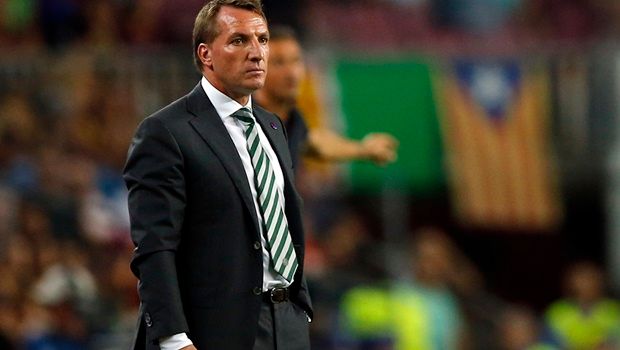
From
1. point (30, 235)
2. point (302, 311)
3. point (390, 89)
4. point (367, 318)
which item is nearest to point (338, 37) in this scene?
point (390, 89)

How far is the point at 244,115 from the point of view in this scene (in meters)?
4.35

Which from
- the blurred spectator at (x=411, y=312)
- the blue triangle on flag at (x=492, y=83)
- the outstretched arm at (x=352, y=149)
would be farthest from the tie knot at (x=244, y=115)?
the blue triangle on flag at (x=492, y=83)

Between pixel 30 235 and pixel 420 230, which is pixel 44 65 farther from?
pixel 420 230

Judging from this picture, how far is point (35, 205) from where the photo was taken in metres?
9.77

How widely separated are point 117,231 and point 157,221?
5998 mm

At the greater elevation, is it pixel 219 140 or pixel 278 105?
pixel 219 140

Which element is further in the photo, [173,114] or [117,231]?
[117,231]

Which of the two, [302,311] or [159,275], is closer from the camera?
[159,275]

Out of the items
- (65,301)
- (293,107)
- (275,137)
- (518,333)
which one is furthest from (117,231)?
(275,137)

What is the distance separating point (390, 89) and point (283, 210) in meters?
6.78

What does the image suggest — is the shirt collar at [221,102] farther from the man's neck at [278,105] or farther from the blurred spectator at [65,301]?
the blurred spectator at [65,301]

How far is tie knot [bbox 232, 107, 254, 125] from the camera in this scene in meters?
4.34

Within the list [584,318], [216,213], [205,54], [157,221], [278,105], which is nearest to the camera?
[157,221]

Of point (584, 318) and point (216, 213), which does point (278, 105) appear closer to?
point (216, 213)
